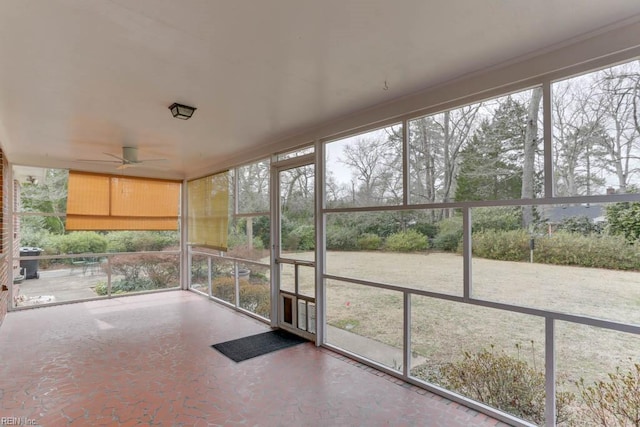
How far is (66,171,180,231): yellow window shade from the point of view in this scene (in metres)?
5.69

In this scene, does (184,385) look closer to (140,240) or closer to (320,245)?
(320,245)

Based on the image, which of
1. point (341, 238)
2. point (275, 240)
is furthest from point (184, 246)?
point (341, 238)

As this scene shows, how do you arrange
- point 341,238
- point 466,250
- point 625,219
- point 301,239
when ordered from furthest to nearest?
point 301,239
point 341,238
point 466,250
point 625,219

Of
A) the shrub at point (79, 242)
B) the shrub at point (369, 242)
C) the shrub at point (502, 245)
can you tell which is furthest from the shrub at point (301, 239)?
the shrub at point (79, 242)

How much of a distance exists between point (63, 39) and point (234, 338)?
3475mm

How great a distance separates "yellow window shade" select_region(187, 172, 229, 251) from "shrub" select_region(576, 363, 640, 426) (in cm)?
491

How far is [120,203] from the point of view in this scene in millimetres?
6105

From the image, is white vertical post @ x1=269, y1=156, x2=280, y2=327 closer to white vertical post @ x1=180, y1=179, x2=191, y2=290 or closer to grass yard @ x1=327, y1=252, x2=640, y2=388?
grass yard @ x1=327, y1=252, x2=640, y2=388

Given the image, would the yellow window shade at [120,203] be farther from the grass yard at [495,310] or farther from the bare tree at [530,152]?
the bare tree at [530,152]

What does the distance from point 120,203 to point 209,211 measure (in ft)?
5.83

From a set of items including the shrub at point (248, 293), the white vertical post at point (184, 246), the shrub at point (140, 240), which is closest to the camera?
the shrub at point (248, 293)

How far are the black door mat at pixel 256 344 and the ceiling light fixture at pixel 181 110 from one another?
104 inches

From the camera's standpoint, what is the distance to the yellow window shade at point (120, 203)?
5.69 m

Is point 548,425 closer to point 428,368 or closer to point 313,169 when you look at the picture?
point 428,368
